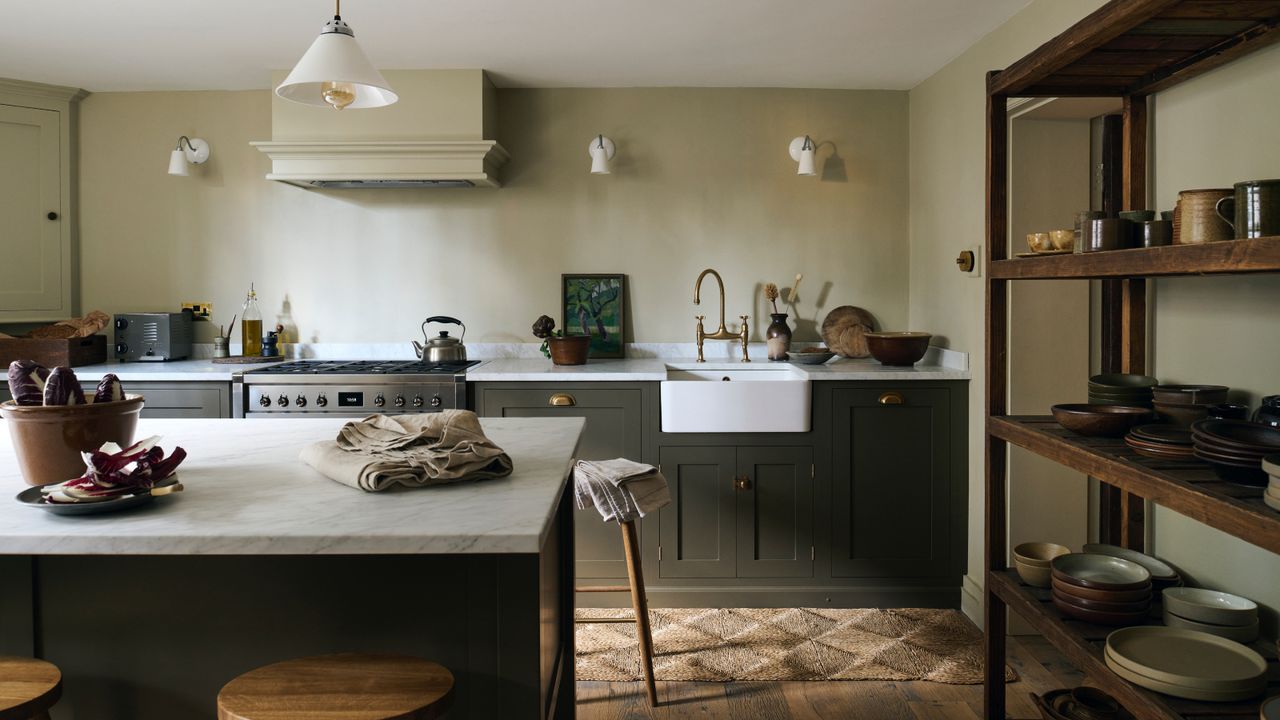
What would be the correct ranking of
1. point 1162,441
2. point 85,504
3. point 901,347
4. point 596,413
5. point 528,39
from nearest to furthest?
point 85,504
point 1162,441
point 528,39
point 596,413
point 901,347

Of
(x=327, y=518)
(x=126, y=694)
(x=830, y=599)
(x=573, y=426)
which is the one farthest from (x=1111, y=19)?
(x=830, y=599)

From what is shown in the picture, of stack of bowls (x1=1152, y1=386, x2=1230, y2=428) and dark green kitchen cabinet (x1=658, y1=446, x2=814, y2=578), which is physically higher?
stack of bowls (x1=1152, y1=386, x2=1230, y2=428)

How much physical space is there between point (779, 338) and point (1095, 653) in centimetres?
237

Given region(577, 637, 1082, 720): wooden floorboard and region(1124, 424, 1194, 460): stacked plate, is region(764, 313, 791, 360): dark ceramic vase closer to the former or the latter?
region(577, 637, 1082, 720): wooden floorboard

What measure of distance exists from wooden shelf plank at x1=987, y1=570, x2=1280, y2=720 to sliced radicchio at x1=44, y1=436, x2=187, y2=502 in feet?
6.26

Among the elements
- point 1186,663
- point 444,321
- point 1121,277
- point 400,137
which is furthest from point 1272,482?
point 400,137

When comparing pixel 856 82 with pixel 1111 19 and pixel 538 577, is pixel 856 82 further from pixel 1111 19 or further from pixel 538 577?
pixel 538 577

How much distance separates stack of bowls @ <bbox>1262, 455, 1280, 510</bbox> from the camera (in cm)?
151

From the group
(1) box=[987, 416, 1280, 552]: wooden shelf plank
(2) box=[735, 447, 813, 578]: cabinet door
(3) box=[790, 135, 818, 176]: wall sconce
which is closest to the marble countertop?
(1) box=[987, 416, 1280, 552]: wooden shelf plank

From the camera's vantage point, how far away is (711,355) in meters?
4.41

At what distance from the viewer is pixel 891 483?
3742 mm

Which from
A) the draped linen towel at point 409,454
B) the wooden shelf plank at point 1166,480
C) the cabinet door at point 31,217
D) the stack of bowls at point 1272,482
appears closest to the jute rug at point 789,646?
the wooden shelf plank at point 1166,480

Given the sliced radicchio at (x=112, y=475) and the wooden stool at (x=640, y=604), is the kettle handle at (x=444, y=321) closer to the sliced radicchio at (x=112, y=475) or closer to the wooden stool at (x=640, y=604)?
the wooden stool at (x=640, y=604)

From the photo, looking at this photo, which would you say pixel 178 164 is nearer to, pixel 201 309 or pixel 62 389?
pixel 201 309
